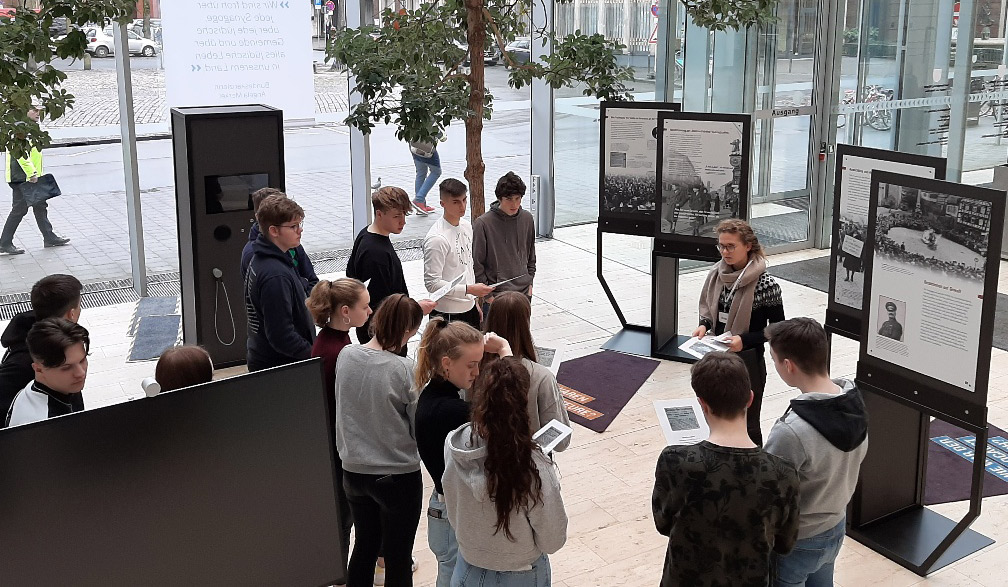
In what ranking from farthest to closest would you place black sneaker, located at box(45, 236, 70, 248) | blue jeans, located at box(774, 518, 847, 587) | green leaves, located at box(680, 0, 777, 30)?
black sneaker, located at box(45, 236, 70, 248) < green leaves, located at box(680, 0, 777, 30) < blue jeans, located at box(774, 518, 847, 587)

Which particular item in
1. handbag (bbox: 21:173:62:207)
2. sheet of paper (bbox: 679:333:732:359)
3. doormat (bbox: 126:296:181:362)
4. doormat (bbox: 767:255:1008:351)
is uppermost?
handbag (bbox: 21:173:62:207)

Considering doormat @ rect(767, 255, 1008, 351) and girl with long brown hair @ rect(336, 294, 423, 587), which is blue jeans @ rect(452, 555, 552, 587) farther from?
doormat @ rect(767, 255, 1008, 351)

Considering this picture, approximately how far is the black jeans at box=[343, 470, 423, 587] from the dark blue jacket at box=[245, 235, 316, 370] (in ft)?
3.72

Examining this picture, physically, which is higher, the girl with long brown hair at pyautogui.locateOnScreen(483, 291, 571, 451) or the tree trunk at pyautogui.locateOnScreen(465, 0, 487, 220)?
the tree trunk at pyautogui.locateOnScreen(465, 0, 487, 220)

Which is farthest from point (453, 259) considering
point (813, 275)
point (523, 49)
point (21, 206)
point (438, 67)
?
point (523, 49)

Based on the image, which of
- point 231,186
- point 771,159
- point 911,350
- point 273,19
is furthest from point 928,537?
point 273,19

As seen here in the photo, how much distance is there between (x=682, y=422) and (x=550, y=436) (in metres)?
0.79

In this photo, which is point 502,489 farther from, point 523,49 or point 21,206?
point 523,49

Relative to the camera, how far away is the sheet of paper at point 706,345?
505cm

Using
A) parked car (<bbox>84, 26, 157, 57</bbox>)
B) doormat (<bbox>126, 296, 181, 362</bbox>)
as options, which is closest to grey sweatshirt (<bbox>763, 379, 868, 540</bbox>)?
doormat (<bbox>126, 296, 181, 362</bbox>)

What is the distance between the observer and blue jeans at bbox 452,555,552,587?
3.14 m

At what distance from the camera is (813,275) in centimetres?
963

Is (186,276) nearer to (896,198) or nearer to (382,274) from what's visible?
(382,274)

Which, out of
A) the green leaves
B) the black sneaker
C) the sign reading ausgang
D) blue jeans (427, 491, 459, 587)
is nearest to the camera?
blue jeans (427, 491, 459, 587)
